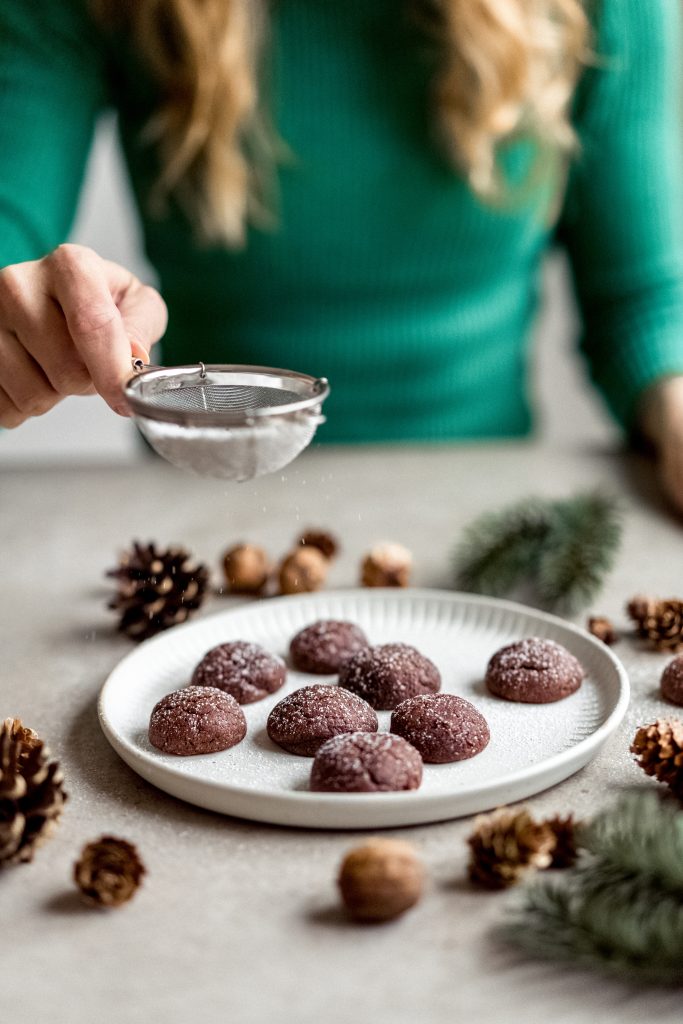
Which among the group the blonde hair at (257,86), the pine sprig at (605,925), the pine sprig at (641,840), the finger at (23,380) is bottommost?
the pine sprig at (605,925)

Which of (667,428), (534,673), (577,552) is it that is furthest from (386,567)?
(667,428)

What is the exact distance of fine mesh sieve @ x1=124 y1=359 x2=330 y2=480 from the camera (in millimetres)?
828

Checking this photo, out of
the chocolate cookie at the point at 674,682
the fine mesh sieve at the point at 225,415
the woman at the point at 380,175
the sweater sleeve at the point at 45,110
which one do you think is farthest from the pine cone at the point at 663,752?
the sweater sleeve at the point at 45,110

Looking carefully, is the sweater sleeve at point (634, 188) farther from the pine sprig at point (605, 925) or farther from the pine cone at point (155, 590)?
the pine sprig at point (605, 925)

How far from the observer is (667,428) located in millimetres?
1507

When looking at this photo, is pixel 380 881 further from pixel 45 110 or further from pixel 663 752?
pixel 45 110

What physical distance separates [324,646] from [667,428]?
2.39 feet

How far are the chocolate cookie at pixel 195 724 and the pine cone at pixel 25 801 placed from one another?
5.3 inches

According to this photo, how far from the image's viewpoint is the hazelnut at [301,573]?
1.22 meters

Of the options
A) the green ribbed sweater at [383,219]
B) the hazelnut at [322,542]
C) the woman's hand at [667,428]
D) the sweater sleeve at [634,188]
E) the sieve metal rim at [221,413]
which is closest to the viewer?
the sieve metal rim at [221,413]

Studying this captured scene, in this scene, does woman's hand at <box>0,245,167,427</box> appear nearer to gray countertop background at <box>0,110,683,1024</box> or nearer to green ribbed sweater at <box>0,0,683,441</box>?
gray countertop background at <box>0,110,683,1024</box>

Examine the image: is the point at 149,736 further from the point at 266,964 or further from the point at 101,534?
the point at 101,534

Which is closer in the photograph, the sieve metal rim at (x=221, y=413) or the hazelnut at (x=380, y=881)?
the hazelnut at (x=380, y=881)

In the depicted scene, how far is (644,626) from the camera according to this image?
108 cm
